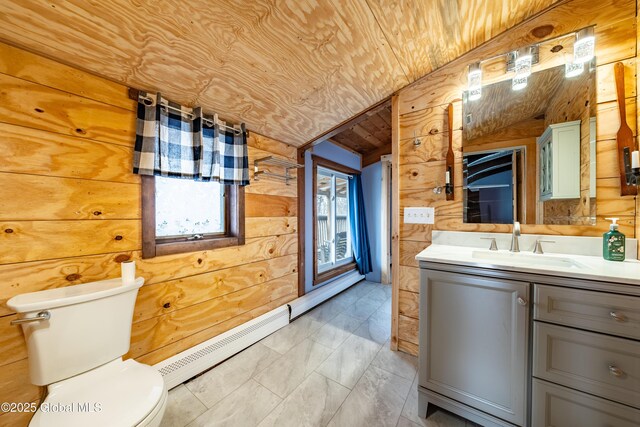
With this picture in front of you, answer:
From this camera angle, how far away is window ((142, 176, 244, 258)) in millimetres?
1423

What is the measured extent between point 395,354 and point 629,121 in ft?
6.72

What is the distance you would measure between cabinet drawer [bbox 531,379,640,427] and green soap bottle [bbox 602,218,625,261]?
2.22 ft

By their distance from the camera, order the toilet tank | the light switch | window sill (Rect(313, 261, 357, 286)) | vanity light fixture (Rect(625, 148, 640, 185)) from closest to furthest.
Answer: the toilet tank < vanity light fixture (Rect(625, 148, 640, 185)) < the light switch < window sill (Rect(313, 261, 357, 286))

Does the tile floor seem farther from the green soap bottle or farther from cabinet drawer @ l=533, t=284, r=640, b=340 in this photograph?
the green soap bottle

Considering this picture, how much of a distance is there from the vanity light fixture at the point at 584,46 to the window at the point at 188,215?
236cm

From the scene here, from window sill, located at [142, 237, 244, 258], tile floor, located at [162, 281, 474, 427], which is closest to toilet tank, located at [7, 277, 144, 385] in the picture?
window sill, located at [142, 237, 244, 258]

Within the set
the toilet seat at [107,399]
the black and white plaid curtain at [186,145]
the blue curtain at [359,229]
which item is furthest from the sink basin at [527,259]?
the blue curtain at [359,229]

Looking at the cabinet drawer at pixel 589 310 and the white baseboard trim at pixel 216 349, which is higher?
the cabinet drawer at pixel 589 310

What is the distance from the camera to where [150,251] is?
55.7 inches

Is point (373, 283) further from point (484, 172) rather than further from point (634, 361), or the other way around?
point (634, 361)

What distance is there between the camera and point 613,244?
1136 millimetres

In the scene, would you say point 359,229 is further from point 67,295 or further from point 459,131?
point 67,295

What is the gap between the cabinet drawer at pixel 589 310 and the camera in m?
0.83

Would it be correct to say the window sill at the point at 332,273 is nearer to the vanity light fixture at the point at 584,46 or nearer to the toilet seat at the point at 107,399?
the toilet seat at the point at 107,399
